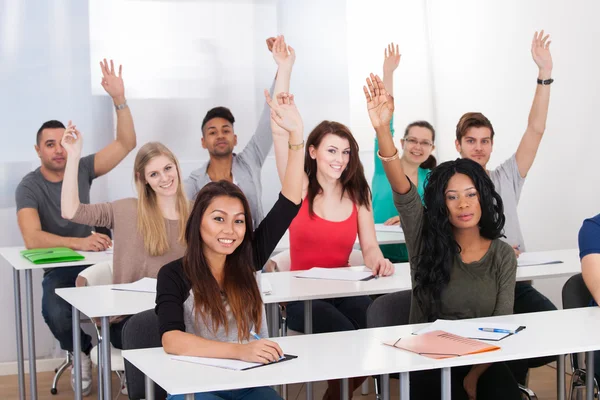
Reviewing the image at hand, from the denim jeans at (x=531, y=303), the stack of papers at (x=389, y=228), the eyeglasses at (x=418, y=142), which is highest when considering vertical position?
the eyeglasses at (x=418, y=142)

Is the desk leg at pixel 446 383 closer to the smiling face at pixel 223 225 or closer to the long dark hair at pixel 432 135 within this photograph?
the smiling face at pixel 223 225

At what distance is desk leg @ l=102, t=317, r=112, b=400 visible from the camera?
306 cm

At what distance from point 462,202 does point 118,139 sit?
2912 mm

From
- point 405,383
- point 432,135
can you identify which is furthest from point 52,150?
point 405,383

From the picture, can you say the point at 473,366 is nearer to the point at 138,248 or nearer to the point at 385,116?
the point at 385,116

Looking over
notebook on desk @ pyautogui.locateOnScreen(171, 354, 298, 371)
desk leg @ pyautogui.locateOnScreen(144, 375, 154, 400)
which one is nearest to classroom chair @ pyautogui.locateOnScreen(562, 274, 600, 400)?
notebook on desk @ pyautogui.locateOnScreen(171, 354, 298, 371)

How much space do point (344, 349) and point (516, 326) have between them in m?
0.61

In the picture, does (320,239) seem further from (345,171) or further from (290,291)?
(290,291)

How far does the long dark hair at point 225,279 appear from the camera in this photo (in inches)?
102

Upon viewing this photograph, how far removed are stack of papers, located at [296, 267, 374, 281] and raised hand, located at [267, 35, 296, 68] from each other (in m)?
0.93

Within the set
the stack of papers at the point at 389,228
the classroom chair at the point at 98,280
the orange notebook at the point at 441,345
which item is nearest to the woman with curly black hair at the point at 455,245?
the orange notebook at the point at 441,345

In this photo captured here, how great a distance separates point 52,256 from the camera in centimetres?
431

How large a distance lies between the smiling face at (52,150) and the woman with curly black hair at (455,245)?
105 inches

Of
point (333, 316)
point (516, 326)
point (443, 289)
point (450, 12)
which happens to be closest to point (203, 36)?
point (450, 12)
